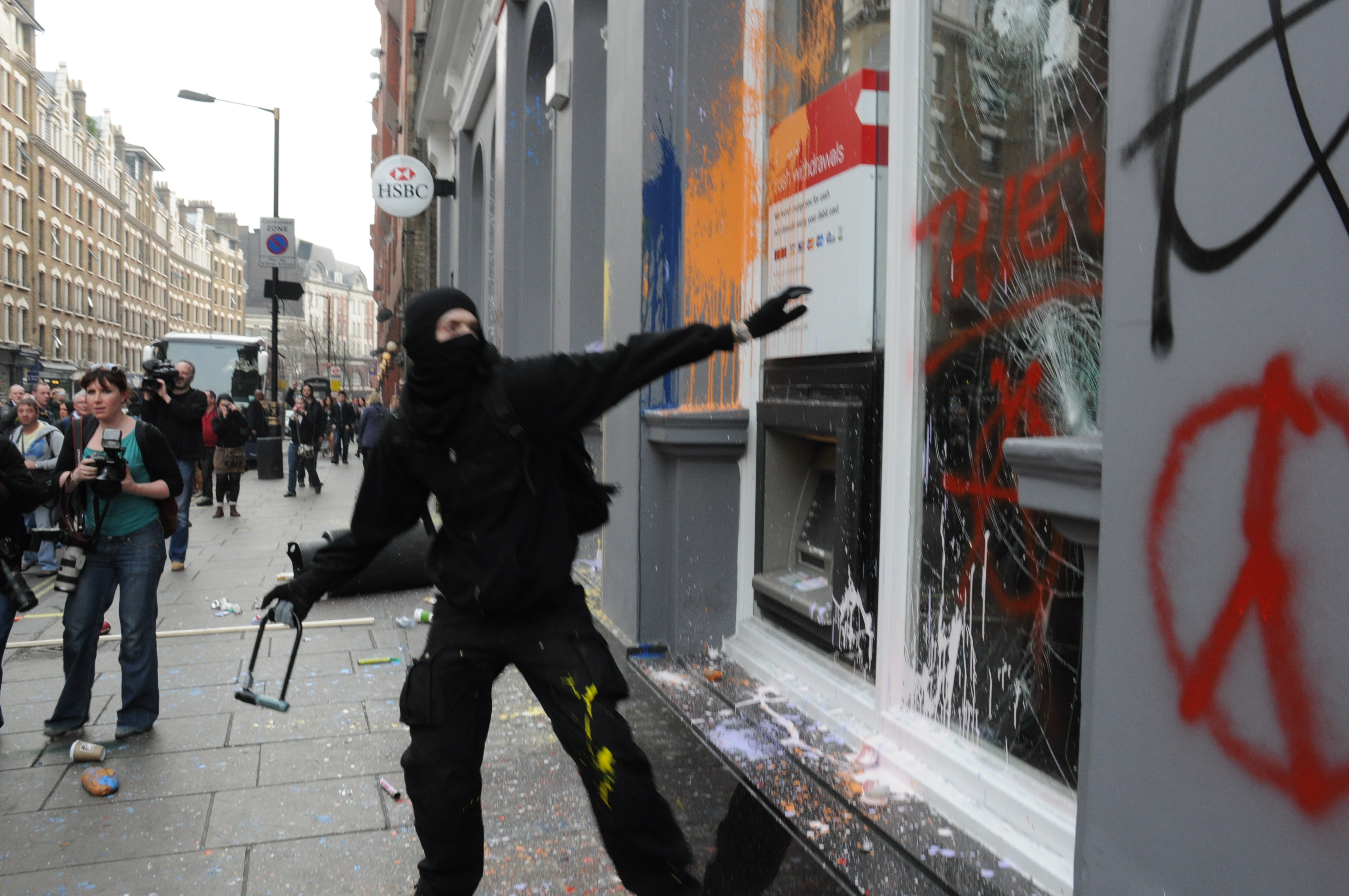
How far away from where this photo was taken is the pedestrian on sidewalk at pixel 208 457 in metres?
14.3

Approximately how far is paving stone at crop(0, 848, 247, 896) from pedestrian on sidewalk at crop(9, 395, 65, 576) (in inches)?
240

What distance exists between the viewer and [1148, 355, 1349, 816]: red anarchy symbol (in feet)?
5.57

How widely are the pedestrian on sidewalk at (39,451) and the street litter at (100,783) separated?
206 inches

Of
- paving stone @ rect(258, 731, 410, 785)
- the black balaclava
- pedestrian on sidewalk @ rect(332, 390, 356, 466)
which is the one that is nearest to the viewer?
the black balaclava

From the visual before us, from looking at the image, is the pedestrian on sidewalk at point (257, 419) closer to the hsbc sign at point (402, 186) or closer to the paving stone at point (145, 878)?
the hsbc sign at point (402, 186)

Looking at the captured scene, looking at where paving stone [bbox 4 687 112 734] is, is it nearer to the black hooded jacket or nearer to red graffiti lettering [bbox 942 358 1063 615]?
the black hooded jacket

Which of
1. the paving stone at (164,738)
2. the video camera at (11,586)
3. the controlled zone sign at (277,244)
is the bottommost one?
the paving stone at (164,738)

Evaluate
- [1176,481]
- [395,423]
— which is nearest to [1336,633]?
[1176,481]

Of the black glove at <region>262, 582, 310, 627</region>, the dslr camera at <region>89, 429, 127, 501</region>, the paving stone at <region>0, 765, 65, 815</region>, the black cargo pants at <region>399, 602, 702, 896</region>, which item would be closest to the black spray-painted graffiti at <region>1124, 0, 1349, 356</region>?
the black cargo pants at <region>399, 602, 702, 896</region>

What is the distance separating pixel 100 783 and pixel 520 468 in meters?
2.65

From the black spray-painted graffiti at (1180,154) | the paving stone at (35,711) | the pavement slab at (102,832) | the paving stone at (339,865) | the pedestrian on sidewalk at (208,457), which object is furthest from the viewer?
the pedestrian on sidewalk at (208,457)

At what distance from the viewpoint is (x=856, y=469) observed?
13.7 ft

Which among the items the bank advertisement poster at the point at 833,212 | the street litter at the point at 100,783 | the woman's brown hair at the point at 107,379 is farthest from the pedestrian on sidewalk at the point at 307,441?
the bank advertisement poster at the point at 833,212

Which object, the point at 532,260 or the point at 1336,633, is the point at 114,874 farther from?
the point at 532,260
